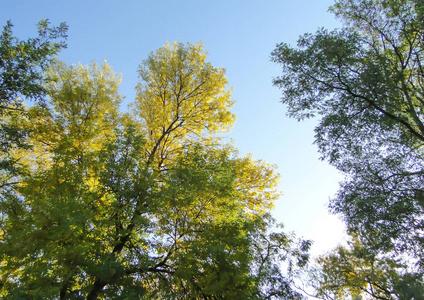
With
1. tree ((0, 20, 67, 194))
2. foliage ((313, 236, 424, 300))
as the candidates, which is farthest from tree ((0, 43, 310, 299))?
foliage ((313, 236, 424, 300))

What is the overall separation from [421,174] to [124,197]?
9.38 metres

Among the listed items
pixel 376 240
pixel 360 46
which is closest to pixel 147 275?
pixel 376 240

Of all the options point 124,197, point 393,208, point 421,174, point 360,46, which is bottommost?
point 124,197

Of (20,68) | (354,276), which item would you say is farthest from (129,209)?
(354,276)

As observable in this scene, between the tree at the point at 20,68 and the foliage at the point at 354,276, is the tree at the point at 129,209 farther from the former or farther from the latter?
the foliage at the point at 354,276

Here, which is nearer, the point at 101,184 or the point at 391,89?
the point at 101,184

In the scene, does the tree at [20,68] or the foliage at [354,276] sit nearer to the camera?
the tree at [20,68]

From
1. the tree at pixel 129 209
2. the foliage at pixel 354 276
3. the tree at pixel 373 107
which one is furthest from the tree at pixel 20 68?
the foliage at pixel 354 276

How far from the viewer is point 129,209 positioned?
7023mm

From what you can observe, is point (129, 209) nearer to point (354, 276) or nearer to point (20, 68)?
point (20, 68)

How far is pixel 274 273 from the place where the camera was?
1064 cm

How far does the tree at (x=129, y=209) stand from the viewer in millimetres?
5875

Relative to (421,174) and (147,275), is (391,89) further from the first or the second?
(147,275)

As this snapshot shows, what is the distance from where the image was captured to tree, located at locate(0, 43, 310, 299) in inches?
231
